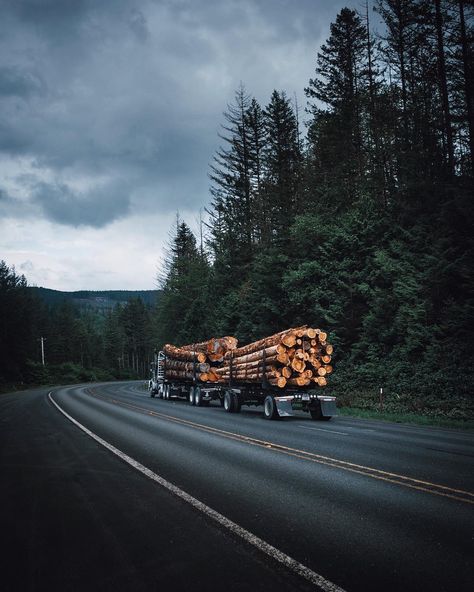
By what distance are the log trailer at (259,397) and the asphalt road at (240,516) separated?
533cm

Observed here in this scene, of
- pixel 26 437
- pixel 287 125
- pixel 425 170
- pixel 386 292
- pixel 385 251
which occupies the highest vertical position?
pixel 287 125

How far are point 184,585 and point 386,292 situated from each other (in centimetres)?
1948

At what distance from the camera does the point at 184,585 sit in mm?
3441

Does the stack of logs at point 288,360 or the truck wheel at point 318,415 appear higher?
the stack of logs at point 288,360

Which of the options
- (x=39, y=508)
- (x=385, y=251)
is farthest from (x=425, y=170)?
(x=39, y=508)

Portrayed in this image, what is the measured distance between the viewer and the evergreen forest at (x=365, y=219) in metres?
18.6

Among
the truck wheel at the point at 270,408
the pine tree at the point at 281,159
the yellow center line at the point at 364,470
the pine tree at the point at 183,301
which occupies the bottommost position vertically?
the truck wheel at the point at 270,408

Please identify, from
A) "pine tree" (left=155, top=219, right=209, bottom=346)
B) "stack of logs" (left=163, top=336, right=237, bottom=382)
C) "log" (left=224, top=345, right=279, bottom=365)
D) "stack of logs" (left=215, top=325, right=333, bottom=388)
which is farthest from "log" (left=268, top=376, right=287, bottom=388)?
"pine tree" (left=155, top=219, right=209, bottom=346)

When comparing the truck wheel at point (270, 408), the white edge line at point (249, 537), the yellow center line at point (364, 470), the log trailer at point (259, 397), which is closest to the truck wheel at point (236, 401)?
the log trailer at point (259, 397)

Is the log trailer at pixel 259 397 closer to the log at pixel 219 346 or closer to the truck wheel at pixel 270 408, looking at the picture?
the truck wheel at pixel 270 408

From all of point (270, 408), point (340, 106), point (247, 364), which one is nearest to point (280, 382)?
point (270, 408)

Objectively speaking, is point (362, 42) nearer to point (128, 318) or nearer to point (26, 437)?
point (26, 437)

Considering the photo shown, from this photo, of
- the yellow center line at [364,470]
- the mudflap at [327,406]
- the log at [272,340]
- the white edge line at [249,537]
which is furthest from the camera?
the log at [272,340]

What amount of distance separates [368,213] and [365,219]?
0.61 m
